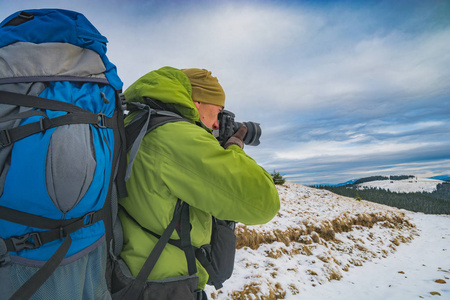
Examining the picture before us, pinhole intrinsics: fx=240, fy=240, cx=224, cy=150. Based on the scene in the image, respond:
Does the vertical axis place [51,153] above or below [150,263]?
above

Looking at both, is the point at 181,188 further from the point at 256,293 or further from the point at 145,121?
the point at 256,293

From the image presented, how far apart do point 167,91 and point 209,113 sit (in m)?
0.60

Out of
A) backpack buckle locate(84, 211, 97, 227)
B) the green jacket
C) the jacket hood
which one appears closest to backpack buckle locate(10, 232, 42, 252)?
backpack buckle locate(84, 211, 97, 227)

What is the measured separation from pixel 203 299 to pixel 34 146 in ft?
4.97

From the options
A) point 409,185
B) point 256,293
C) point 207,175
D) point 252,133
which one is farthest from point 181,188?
point 409,185

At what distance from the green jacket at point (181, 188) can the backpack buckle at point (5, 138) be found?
68 centimetres

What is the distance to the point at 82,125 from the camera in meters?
1.11

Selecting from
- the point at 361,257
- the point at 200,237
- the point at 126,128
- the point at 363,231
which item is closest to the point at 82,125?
the point at 126,128

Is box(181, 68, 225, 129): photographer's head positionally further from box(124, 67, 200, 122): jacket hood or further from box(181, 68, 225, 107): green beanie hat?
box(124, 67, 200, 122): jacket hood

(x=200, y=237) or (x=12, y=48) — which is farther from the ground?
(x=12, y=48)

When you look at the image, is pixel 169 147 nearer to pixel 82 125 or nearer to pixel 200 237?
pixel 82 125

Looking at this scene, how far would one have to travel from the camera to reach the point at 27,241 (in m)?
1.09

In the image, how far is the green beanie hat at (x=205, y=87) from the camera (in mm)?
2117

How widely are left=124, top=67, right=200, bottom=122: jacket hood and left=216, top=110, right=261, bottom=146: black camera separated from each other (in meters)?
0.44
